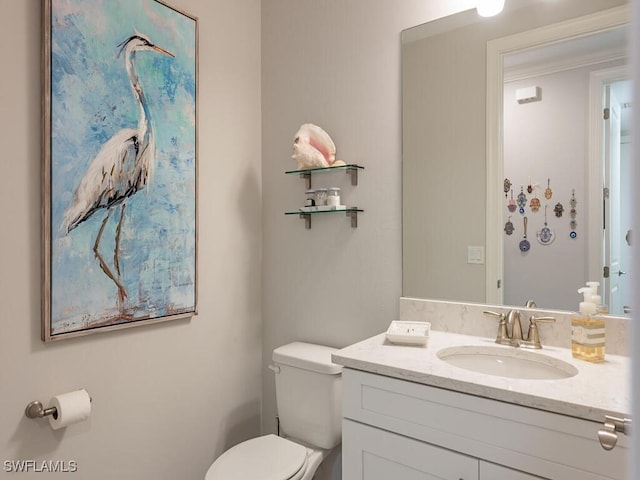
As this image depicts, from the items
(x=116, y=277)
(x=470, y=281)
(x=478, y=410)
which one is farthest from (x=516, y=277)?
(x=116, y=277)

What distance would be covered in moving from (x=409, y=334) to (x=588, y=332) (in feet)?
1.71

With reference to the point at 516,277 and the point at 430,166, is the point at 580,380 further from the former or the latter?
the point at 430,166

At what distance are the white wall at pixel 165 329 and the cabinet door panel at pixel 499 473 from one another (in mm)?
1219

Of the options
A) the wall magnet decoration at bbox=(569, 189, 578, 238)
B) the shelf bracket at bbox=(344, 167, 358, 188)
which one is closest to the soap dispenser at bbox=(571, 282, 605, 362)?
the wall magnet decoration at bbox=(569, 189, 578, 238)

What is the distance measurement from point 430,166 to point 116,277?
125cm

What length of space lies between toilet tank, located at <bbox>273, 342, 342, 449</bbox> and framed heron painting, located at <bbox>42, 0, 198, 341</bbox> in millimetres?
493

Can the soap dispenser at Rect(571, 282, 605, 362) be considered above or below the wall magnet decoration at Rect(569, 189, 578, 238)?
below

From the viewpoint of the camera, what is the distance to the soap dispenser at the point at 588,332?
1200 mm

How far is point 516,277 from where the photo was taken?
4.75 ft

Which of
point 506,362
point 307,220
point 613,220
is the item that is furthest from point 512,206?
point 307,220

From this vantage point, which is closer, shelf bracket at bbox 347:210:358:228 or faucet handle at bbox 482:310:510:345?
faucet handle at bbox 482:310:510:345

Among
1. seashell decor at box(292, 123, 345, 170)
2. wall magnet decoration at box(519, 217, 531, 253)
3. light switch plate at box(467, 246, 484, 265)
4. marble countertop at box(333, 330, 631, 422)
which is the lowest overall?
marble countertop at box(333, 330, 631, 422)

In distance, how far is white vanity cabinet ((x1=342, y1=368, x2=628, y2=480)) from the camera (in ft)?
3.03

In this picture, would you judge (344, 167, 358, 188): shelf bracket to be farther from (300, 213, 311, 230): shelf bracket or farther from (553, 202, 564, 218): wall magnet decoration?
(553, 202, 564, 218): wall magnet decoration
